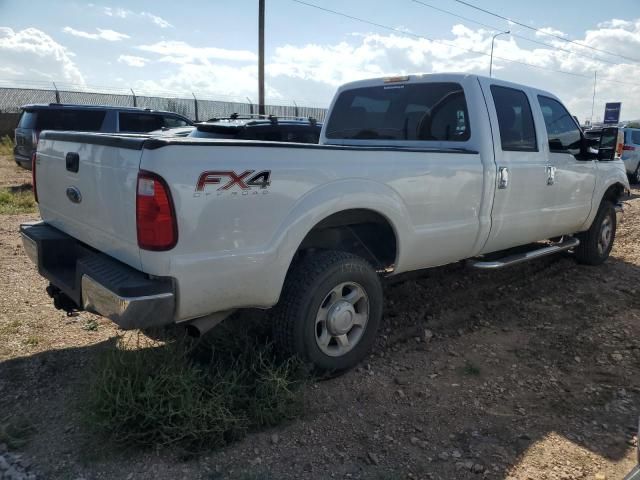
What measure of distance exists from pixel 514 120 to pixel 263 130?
3919mm

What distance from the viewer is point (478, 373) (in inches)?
151

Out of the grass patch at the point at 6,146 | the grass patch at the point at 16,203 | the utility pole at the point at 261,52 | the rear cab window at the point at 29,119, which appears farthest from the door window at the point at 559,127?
the grass patch at the point at 6,146

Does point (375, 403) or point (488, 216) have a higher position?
point (488, 216)

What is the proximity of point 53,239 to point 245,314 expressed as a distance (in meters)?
1.37

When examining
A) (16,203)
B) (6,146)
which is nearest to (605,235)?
(16,203)

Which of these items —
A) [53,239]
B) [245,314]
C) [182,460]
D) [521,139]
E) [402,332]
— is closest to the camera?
[182,460]

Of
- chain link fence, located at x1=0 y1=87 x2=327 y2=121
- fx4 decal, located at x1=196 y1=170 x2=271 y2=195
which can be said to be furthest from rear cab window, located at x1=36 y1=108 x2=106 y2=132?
chain link fence, located at x1=0 y1=87 x2=327 y2=121

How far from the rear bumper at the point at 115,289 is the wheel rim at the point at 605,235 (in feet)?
17.9

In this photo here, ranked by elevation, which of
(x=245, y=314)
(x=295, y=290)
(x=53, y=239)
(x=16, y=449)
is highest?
(x=53, y=239)

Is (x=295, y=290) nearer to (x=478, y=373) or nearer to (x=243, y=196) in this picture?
(x=243, y=196)

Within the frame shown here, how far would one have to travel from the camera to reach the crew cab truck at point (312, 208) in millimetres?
2793

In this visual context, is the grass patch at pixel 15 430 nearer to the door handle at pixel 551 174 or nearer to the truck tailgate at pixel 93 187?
the truck tailgate at pixel 93 187

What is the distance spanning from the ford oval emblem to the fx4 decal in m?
1.01

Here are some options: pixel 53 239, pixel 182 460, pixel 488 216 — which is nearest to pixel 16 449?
pixel 182 460
